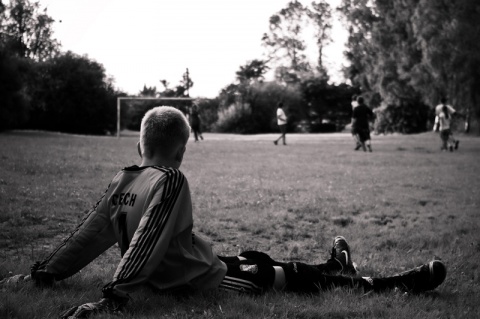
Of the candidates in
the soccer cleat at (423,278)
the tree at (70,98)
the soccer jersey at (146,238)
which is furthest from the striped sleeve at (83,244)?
the tree at (70,98)

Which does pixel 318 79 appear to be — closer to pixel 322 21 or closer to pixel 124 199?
pixel 322 21

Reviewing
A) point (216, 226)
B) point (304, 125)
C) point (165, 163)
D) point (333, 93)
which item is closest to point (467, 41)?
point (304, 125)

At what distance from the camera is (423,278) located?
153 inches

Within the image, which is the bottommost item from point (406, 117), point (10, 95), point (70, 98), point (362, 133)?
point (362, 133)

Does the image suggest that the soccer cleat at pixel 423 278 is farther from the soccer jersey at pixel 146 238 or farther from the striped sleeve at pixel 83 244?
the striped sleeve at pixel 83 244

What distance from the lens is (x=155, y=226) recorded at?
3.09 m

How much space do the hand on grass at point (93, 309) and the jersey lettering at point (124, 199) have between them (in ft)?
2.04

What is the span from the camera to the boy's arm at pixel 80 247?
3.53 meters

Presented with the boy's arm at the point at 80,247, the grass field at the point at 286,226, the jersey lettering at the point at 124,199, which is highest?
the jersey lettering at the point at 124,199

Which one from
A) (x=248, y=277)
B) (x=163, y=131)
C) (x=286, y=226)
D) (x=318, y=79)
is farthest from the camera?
(x=318, y=79)

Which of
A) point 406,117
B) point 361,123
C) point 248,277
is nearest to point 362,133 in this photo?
point 361,123

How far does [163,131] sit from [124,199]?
0.52m

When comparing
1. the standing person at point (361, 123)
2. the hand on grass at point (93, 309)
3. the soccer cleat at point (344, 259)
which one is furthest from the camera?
the standing person at point (361, 123)

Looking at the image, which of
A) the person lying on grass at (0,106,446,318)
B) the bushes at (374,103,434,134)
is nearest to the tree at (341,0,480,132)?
the bushes at (374,103,434,134)
